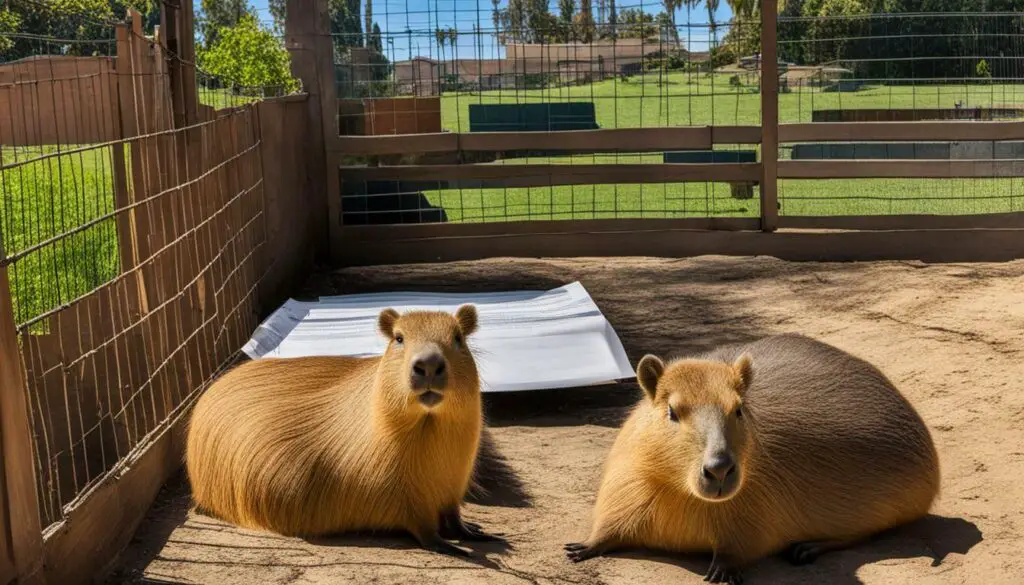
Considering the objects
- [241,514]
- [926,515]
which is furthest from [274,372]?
[926,515]

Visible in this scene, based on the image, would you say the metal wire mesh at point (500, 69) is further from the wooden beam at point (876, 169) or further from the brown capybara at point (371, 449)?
the brown capybara at point (371, 449)

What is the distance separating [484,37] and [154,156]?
5.44 metres

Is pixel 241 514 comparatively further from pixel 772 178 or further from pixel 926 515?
pixel 772 178

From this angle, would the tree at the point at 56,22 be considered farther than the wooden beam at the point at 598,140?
No

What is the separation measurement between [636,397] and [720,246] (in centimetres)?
376

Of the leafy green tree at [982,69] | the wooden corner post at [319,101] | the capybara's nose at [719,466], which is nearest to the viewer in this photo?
the capybara's nose at [719,466]

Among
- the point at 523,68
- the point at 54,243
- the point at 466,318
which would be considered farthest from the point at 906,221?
the point at 54,243

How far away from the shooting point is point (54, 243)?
3615 mm

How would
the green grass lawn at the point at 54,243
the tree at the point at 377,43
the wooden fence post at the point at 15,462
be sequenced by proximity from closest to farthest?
the wooden fence post at the point at 15,462, the green grass lawn at the point at 54,243, the tree at the point at 377,43

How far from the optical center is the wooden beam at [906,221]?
956 centimetres

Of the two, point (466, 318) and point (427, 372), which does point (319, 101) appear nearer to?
point (466, 318)

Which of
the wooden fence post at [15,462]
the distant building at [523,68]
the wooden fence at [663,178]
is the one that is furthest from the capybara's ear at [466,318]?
the distant building at [523,68]

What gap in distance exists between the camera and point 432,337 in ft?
13.4

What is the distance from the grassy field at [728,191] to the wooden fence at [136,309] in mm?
4233
